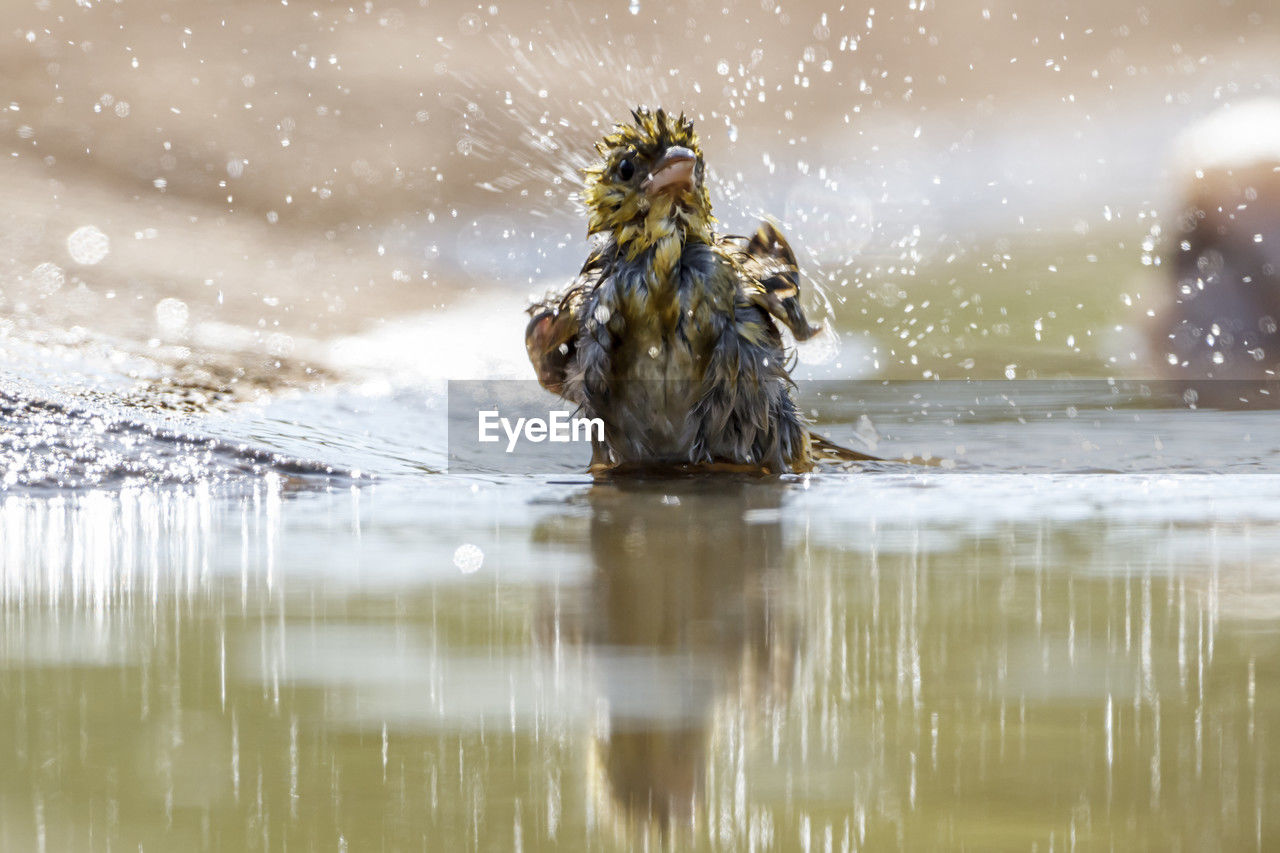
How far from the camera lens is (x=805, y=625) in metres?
1.60

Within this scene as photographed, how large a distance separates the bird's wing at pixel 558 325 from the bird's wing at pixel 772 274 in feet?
1.20

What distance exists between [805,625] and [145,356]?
489 cm

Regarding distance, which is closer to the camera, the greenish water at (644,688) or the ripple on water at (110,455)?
the greenish water at (644,688)

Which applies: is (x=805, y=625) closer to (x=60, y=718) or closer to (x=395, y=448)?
(x=60, y=718)

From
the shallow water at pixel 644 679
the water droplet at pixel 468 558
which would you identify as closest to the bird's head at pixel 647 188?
the shallow water at pixel 644 679

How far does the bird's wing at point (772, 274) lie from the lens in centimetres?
355

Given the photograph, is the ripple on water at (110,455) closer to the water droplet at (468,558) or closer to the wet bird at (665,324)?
the wet bird at (665,324)

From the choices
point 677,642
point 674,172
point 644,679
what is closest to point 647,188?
point 674,172

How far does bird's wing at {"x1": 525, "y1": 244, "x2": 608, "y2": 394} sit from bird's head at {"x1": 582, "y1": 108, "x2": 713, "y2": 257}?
→ 0.39 ft

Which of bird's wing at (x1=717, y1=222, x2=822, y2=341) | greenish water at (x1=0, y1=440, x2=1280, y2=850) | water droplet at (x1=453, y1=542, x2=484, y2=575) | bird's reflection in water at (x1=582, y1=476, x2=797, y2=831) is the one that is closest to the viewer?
greenish water at (x1=0, y1=440, x2=1280, y2=850)

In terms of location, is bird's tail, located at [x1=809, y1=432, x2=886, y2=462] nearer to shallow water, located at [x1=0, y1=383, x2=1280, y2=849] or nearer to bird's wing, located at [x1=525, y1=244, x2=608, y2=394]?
bird's wing, located at [x1=525, y1=244, x2=608, y2=394]

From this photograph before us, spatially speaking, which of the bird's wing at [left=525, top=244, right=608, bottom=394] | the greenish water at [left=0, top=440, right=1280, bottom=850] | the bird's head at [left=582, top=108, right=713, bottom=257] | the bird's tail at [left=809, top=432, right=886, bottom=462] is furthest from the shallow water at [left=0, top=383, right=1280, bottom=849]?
the bird's tail at [left=809, top=432, right=886, bottom=462]

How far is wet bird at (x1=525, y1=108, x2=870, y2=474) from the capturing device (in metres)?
3.48

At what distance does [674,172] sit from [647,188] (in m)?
0.10
